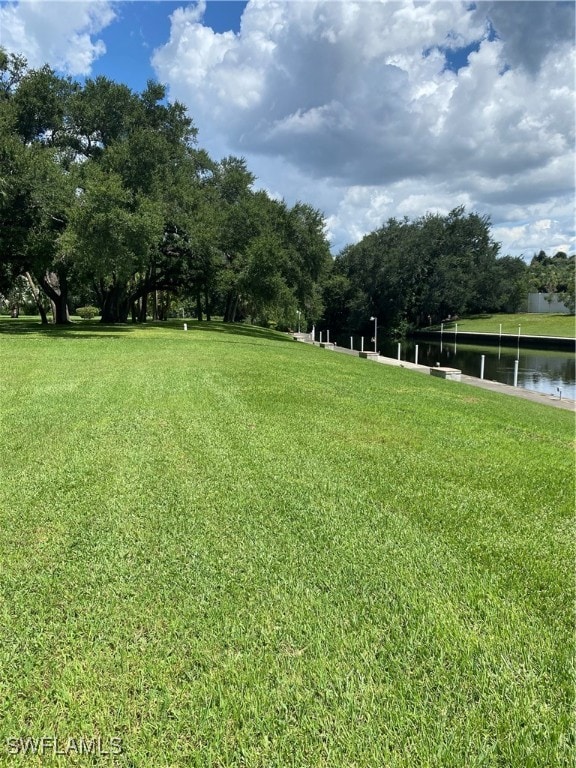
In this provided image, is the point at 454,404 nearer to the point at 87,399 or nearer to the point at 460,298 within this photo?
the point at 87,399

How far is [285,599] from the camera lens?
7.61 ft

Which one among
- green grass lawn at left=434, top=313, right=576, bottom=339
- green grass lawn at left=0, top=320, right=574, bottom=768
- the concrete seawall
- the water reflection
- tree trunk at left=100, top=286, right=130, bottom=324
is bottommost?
the water reflection

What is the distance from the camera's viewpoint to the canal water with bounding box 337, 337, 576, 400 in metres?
21.1

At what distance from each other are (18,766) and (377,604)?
1.47 metres

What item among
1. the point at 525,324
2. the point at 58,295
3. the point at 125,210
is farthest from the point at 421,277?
the point at 125,210

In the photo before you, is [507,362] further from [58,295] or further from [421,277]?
[58,295]

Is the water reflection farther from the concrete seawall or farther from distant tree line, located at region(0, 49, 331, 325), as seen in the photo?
distant tree line, located at region(0, 49, 331, 325)

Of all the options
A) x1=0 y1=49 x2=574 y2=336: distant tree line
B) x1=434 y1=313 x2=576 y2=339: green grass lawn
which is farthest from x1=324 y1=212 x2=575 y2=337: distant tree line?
x1=0 y1=49 x2=574 y2=336: distant tree line

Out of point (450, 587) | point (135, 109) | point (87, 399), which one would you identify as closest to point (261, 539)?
point (450, 587)

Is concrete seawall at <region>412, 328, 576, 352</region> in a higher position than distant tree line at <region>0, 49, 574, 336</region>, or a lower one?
lower

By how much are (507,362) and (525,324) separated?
68.6 ft

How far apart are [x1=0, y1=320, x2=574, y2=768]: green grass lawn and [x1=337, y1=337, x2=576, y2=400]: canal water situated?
48.1ft

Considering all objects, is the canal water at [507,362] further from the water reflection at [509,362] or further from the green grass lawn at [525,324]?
the green grass lawn at [525,324]

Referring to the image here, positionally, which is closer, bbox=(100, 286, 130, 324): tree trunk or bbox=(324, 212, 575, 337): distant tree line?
bbox=(100, 286, 130, 324): tree trunk
